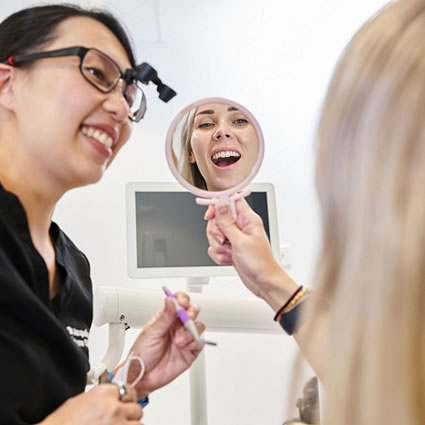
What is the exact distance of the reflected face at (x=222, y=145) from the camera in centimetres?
113

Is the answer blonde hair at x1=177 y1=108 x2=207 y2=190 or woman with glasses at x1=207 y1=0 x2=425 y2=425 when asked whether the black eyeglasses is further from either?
woman with glasses at x1=207 y1=0 x2=425 y2=425

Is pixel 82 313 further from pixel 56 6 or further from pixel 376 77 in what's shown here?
pixel 376 77

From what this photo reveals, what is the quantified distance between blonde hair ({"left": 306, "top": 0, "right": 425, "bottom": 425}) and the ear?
582 mm

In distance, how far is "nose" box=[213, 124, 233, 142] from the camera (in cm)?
113

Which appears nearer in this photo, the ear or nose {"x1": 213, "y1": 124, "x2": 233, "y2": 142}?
the ear

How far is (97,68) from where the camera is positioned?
0.96m

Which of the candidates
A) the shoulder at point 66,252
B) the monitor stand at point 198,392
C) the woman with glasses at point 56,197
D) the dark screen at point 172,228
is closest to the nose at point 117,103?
the woman with glasses at point 56,197

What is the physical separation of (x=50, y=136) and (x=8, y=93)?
13 cm

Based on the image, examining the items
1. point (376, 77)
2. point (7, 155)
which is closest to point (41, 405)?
point (7, 155)

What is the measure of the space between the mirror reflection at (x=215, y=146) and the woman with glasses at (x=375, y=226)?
18.2 inches

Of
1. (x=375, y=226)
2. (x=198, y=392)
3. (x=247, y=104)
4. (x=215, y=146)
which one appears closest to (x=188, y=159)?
(x=215, y=146)

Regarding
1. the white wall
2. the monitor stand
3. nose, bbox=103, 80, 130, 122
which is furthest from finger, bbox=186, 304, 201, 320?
the white wall

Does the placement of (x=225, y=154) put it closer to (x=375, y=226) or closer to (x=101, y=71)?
(x=101, y=71)

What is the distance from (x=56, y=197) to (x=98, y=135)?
133mm
